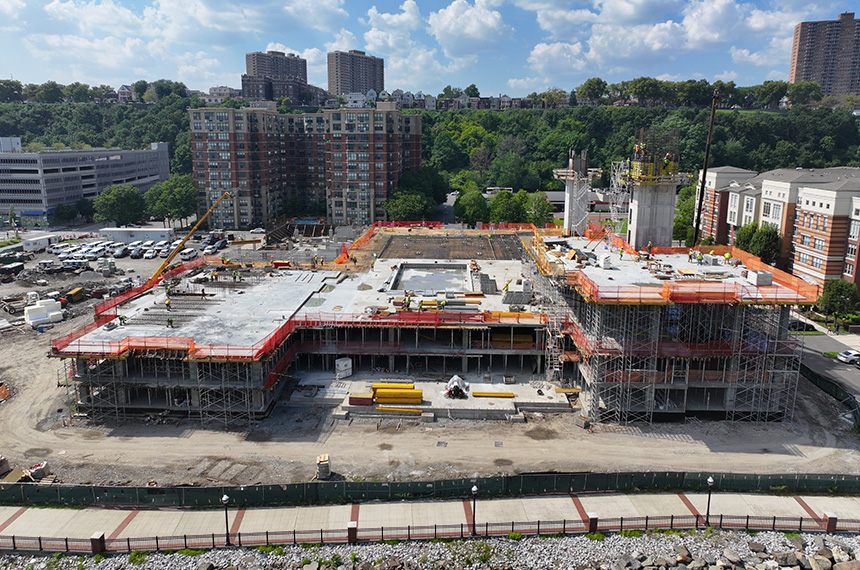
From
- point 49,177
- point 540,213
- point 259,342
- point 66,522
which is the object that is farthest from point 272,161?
point 66,522

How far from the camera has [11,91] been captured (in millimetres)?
158625

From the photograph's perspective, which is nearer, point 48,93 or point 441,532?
point 441,532

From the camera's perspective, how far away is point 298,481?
103 feet

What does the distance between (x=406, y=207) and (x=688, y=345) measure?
211 feet

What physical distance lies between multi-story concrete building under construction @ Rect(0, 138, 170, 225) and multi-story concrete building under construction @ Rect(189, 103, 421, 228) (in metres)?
20.3

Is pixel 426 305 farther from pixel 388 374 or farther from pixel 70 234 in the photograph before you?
pixel 70 234

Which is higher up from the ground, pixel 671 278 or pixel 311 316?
pixel 671 278

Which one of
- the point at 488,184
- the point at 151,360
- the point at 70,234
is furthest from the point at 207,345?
the point at 488,184

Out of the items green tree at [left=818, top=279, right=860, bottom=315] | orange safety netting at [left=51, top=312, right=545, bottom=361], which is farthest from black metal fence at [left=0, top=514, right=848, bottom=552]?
green tree at [left=818, top=279, right=860, bottom=315]

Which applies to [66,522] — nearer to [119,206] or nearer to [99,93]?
[119,206]

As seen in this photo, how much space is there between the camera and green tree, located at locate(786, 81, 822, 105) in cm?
16250

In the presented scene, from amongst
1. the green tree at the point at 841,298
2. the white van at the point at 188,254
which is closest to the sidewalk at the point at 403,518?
the green tree at the point at 841,298

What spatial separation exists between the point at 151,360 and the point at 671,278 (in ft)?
111

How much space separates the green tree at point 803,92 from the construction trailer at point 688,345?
501 feet
